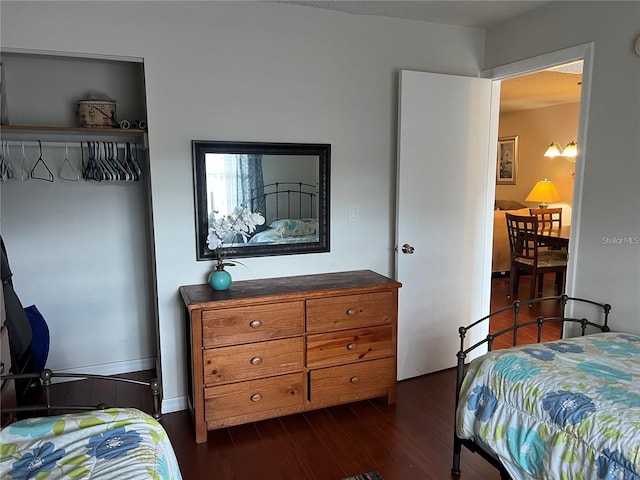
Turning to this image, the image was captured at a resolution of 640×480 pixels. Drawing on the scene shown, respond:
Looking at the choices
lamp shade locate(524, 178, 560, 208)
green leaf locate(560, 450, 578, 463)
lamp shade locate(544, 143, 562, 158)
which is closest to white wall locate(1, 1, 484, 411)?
green leaf locate(560, 450, 578, 463)

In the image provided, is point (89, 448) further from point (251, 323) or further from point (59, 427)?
point (251, 323)

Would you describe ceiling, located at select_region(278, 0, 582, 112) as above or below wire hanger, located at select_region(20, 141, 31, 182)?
above

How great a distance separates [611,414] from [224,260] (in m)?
2.09

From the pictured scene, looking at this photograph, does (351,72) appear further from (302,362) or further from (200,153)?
(302,362)

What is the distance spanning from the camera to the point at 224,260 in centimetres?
286

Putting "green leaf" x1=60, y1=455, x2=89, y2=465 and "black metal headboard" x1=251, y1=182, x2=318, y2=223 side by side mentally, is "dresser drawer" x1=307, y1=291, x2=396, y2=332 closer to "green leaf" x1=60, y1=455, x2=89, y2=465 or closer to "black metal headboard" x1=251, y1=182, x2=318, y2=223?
"black metal headboard" x1=251, y1=182, x2=318, y2=223

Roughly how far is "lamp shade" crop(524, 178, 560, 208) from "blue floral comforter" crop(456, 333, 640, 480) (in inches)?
189

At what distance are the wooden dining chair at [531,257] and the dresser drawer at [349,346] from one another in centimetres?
280

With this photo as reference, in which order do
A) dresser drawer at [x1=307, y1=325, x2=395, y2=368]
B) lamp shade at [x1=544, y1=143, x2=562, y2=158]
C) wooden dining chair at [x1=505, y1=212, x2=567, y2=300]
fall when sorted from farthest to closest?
lamp shade at [x1=544, y1=143, x2=562, y2=158]
wooden dining chair at [x1=505, y1=212, x2=567, y2=300]
dresser drawer at [x1=307, y1=325, x2=395, y2=368]

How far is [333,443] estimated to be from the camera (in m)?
2.51

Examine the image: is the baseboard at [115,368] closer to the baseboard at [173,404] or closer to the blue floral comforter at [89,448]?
the baseboard at [173,404]

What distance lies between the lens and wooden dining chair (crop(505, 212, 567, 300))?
16.4 feet

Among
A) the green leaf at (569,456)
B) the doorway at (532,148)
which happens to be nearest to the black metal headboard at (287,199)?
the green leaf at (569,456)

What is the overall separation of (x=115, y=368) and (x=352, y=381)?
1794 millimetres
